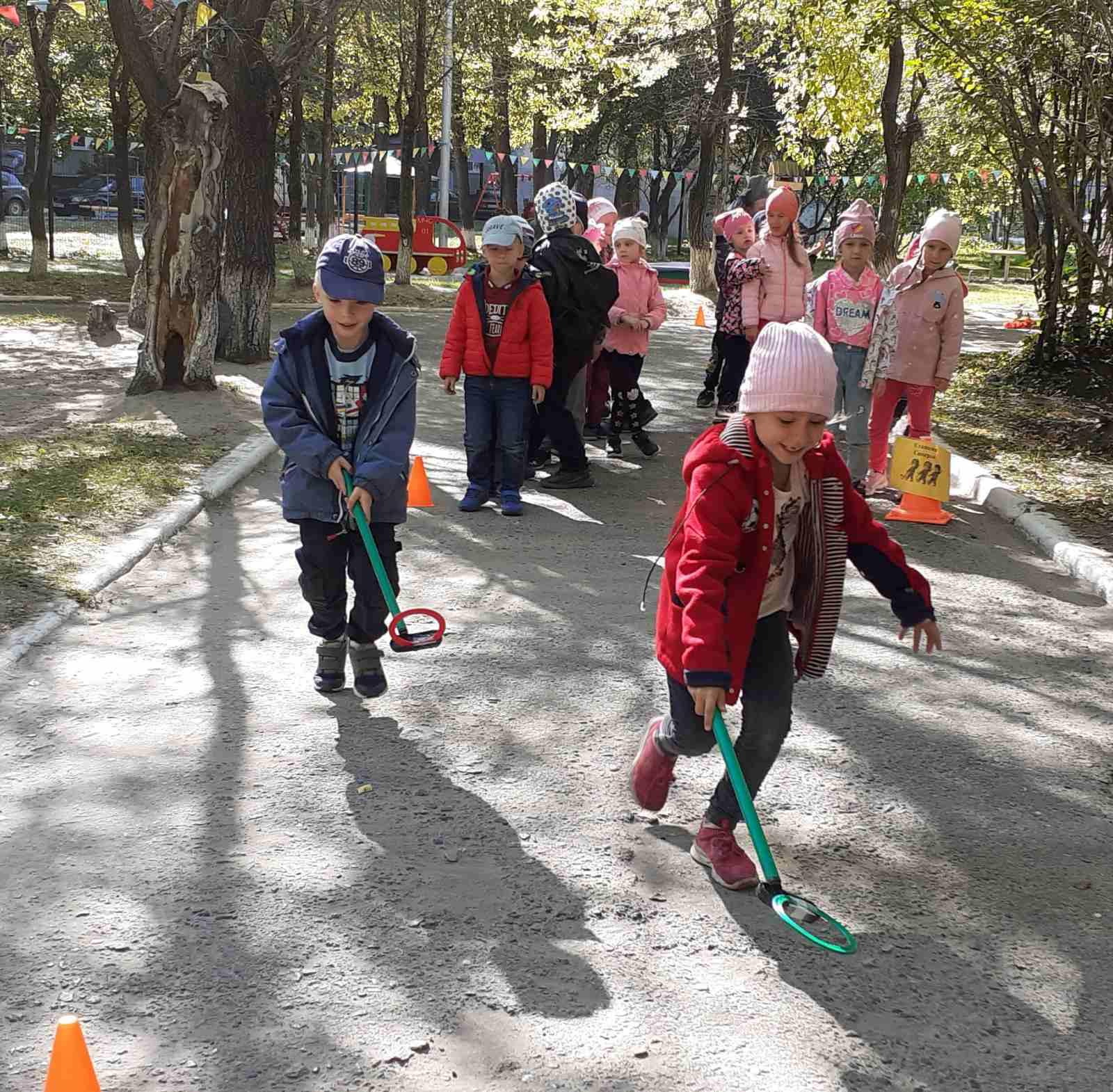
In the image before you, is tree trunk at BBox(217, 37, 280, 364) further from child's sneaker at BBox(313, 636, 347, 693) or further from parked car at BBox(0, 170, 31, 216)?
parked car at BBox(0, 170, 31, 216)

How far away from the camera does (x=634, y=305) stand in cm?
964

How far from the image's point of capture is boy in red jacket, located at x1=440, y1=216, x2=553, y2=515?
7926mm

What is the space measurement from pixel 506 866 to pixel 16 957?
49.8 inches

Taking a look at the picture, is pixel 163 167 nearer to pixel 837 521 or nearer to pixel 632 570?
pixel 632 570

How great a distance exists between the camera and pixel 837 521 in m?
3.64

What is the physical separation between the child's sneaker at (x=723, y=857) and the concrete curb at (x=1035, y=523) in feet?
12.6

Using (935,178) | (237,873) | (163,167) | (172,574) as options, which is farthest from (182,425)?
(935,178)

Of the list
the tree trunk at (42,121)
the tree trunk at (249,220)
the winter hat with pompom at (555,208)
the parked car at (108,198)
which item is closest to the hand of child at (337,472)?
the winter hat with pompom at (555,208)

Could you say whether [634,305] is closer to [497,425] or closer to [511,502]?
[497,425]

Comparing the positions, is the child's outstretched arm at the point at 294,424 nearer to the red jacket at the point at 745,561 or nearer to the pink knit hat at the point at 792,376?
the red jacket at the point at 745,561

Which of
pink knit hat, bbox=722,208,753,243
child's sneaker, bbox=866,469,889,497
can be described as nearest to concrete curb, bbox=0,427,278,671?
pink knit hat, bbox=722,208,753,243

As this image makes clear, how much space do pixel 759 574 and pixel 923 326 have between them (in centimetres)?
562

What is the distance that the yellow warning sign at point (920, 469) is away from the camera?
8219mm

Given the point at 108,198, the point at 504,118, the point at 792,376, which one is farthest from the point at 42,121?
the point at 108,198
